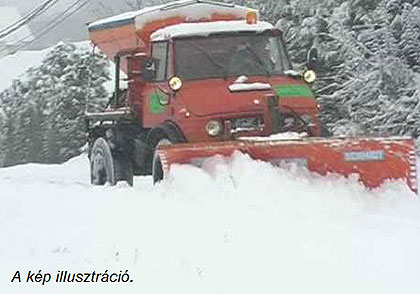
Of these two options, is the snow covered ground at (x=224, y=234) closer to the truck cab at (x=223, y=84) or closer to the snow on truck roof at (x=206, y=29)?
the truck cab at (x=223, y=84)

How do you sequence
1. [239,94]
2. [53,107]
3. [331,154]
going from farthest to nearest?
[53,107] → [239,94] → [331,154]

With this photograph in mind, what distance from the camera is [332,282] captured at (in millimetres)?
5277

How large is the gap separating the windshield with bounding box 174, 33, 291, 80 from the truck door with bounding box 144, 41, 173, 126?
252mm

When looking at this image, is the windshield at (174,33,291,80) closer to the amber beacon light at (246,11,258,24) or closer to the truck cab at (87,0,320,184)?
the truck cab at (87,0,320,184)

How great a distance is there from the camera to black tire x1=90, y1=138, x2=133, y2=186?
11.9 meters

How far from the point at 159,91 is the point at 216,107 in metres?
1.04

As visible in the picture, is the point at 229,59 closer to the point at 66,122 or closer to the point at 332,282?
the point at 332,282

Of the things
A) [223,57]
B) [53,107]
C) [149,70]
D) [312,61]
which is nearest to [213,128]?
[223,57]

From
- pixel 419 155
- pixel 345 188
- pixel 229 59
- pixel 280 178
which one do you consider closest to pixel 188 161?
pixel 280 178

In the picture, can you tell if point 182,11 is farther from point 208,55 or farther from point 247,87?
point 247,87

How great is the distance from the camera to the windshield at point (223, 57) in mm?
10297

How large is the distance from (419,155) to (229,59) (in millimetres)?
6630

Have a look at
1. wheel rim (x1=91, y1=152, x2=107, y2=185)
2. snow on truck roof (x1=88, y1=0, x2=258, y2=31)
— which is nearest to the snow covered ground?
wheel rim (x1=91, y1=152, x2=107, y2=185)

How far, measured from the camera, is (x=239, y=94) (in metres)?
9.84
